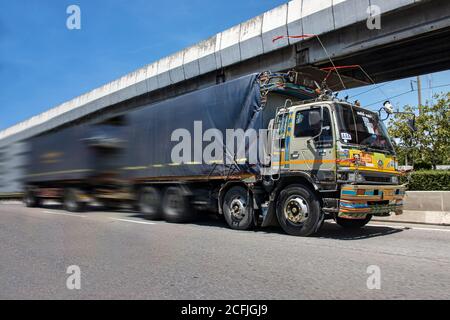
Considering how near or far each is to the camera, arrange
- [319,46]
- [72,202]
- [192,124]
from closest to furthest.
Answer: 1. [192,124]
2. [319,46]
3. [72,202]

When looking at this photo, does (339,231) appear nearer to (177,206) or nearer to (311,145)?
(311,145)

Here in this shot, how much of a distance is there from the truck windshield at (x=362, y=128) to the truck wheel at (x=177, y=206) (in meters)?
4.71

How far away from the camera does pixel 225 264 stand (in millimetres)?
5457

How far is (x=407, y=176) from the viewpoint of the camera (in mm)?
8922

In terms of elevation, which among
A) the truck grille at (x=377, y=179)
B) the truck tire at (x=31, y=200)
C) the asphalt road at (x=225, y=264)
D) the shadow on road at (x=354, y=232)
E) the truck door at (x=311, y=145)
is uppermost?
the truck door at (x=311, y=145)

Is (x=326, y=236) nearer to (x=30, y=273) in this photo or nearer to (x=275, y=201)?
(x=275, y=201)

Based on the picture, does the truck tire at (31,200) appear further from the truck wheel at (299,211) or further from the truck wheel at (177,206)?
the truck wheel at (299,211)

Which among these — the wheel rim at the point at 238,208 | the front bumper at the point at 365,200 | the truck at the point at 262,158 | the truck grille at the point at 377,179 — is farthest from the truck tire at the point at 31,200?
the truck grille at the point at 377,179

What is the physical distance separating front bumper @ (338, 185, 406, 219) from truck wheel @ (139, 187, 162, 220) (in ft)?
18.8

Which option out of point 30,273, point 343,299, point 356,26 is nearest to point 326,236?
point 343,299

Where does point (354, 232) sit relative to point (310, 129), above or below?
below

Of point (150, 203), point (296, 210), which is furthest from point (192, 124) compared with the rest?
point (296, 210)

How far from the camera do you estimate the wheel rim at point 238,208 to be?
9.00 m

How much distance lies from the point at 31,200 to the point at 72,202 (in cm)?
542
